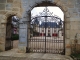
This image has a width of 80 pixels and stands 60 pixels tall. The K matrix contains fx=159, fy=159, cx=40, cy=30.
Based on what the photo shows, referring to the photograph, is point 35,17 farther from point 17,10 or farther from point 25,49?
point 25,49

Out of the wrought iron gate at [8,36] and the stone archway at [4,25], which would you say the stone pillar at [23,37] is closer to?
the stone archway at [4,25]

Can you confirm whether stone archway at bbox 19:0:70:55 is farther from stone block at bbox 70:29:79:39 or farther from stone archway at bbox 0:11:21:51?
stone archway at bbox 0:11:21:51

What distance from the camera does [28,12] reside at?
10.3 meters

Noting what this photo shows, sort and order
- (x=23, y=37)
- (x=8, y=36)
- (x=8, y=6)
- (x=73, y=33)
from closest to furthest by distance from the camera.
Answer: (x=73, y=33) < (x=23, y=37) < (x=8, y=6) < (x=8, y=36)

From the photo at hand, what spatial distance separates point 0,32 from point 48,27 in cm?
323

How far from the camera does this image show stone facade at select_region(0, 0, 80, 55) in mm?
9750

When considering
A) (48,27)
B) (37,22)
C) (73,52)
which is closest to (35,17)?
(37,22)

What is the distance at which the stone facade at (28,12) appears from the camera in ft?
32.0

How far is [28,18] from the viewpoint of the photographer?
10367mm

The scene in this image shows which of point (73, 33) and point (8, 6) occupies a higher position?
point (8, 6)

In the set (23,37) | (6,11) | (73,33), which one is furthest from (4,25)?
(73,33)

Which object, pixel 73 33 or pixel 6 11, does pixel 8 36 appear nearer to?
pixel 6 11

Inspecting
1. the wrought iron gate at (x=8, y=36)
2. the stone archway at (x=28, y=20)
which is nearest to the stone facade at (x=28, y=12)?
the stone archway at (x=28, y=20)

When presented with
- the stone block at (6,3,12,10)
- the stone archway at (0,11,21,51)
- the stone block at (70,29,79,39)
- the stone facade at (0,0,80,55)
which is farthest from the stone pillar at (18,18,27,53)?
the stone block at (70,29,79,39)
